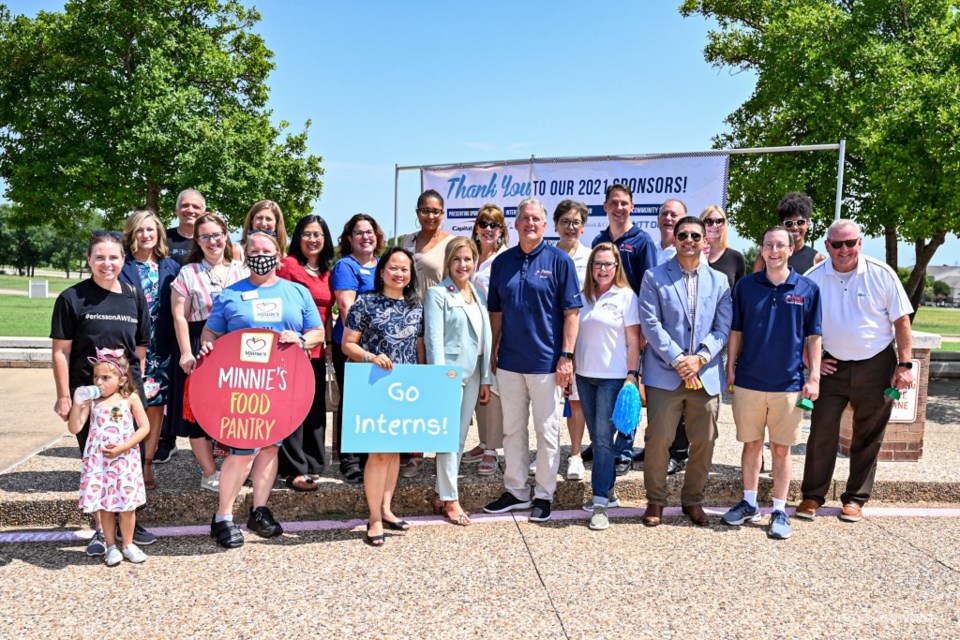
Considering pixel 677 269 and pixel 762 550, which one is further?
pixel 677 269

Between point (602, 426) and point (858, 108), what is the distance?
1147cm

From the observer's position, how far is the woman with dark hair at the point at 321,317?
16.3 ft

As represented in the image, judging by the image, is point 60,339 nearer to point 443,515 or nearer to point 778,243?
point 443,515

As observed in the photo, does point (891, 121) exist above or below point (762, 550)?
above

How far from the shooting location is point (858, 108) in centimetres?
1334

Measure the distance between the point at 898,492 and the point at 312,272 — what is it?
4751mm

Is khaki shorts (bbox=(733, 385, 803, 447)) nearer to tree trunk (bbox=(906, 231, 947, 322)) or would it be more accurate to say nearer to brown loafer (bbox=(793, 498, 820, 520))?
brown loafer (bbox=(793, 498, 820, 520))

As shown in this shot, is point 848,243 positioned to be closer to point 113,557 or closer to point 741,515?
point 741,515

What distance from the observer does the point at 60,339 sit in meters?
4.05

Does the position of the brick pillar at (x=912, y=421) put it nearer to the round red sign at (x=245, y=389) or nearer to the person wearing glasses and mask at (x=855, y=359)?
the person wearing glasses and mask at (x=855, y=359)

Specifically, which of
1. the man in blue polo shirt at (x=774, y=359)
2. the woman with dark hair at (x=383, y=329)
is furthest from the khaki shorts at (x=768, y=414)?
the woman with dark hair at (x=383, y=329)

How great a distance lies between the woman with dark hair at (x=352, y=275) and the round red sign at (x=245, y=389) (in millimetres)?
606

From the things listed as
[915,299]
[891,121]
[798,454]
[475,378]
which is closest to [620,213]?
[475,378]

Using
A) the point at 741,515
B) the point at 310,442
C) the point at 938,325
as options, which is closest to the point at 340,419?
the point at 310,442
